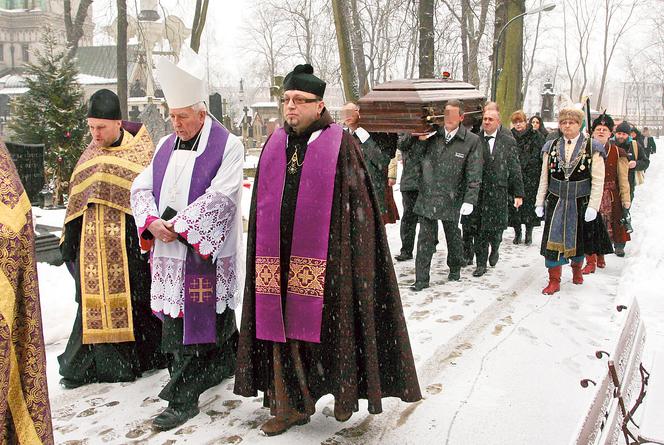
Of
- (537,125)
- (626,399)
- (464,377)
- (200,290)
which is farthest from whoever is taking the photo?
(537,125)

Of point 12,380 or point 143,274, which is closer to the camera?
point 12,380

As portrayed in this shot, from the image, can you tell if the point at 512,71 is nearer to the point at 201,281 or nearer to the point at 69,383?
the point at 201,281

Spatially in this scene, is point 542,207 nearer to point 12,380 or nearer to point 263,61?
point 12,380

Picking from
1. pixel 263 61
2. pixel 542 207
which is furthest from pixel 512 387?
pixel 263 61

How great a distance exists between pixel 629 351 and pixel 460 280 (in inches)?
173

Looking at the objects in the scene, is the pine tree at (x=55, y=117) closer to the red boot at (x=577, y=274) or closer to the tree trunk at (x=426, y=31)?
the tree trunk at (x=426, y=31)

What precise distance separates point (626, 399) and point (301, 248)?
1909 millimetres

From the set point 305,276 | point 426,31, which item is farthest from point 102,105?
point 426,31

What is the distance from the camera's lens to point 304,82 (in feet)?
12.7

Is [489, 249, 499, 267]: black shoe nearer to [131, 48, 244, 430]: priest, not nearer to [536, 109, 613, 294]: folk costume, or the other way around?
[536, 109, 613, 294]: folk costume

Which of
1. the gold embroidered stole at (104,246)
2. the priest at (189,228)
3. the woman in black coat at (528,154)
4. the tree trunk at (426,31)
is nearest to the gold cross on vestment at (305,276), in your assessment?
the priest at (189,228)

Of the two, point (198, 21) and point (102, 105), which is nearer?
point (102, 105)

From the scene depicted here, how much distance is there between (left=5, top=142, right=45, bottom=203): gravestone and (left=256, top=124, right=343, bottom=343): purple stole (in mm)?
6594

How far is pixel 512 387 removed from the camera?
4.77m
